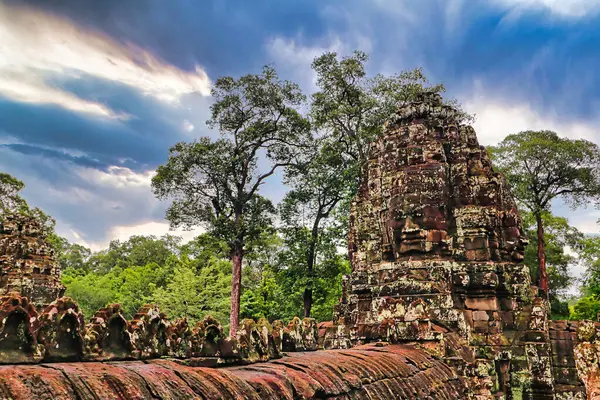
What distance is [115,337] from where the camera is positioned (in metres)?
3.21

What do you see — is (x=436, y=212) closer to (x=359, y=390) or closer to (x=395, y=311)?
(x=395, y=311)

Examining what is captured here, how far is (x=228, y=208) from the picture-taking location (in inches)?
1008

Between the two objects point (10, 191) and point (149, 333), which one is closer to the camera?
Answer: point (149, 333)

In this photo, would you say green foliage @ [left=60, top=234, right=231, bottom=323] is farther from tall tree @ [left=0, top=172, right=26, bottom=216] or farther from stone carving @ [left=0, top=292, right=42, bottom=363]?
stone carving @ [left=0, top=292, right=42, bottom=363]

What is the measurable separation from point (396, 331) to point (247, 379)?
3.77 metres

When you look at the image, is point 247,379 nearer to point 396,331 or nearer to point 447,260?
point 396,331

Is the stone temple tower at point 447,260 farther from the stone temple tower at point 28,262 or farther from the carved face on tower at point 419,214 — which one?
the stone temple tower at point 28,262

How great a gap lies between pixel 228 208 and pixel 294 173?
415 cm

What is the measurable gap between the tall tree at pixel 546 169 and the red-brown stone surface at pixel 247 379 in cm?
2583

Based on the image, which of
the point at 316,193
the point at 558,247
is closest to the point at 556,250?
the point at 558,247

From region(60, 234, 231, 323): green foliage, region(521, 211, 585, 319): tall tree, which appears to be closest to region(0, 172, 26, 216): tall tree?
region(60, 234, 231, 323): green foliage

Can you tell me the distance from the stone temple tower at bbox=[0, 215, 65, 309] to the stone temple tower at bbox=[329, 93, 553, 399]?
448 inches

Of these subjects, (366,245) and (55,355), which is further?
(366,245)

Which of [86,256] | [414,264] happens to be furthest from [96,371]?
[86,256]
